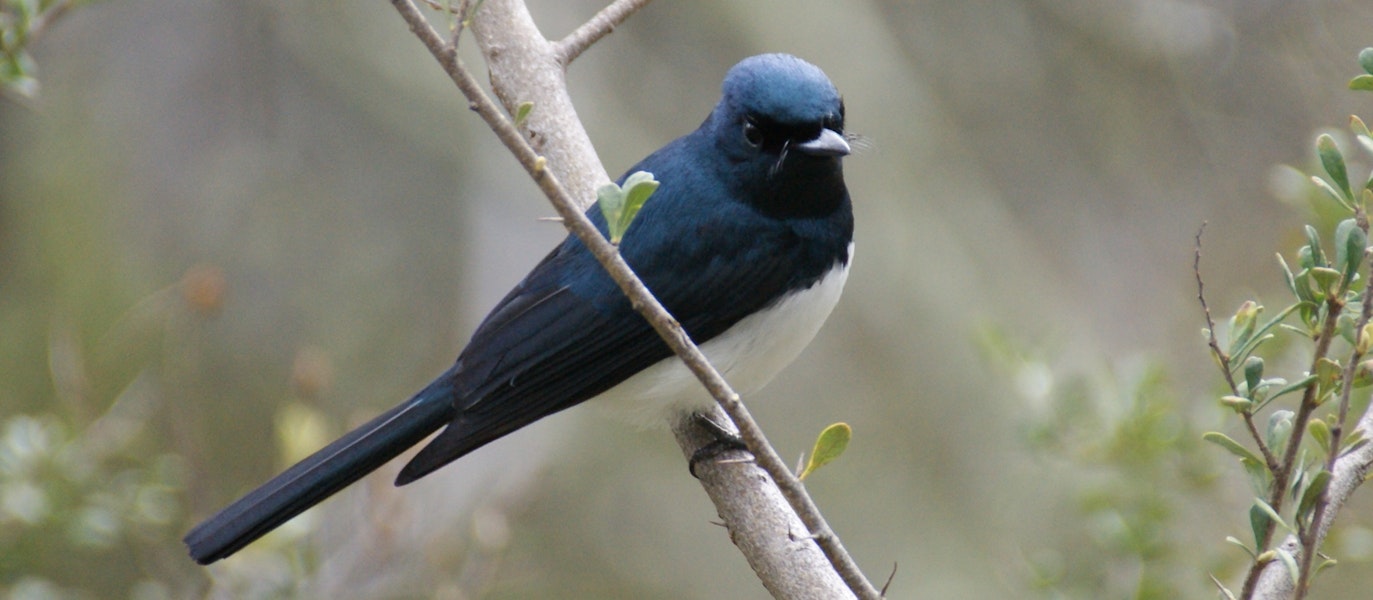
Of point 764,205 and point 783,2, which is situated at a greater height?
point 783,2

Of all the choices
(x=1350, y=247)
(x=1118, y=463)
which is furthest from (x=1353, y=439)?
(x=1118, y=463)

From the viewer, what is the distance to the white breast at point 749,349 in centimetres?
332

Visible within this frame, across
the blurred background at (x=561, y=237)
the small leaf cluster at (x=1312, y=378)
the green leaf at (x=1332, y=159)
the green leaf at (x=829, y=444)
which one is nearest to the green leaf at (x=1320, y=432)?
the small leaf cluster at (x=1312, y=378)

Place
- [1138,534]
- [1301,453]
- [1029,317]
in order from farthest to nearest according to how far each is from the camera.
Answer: [1029,317] < [1138,534] < [1301,453]

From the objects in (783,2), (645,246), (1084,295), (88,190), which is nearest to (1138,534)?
(645,246)

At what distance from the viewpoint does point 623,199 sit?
1931mm

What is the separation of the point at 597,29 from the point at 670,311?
2.94ft

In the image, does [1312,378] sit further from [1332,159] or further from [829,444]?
[829,444]

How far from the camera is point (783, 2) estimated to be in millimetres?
5258

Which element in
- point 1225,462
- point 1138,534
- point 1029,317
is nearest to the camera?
point 1138,534

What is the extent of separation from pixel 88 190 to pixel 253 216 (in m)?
0.98

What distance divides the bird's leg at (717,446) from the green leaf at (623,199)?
1.37 metres

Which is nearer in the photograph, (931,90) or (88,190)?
(88,190)

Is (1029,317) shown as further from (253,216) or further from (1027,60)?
(253,216)
